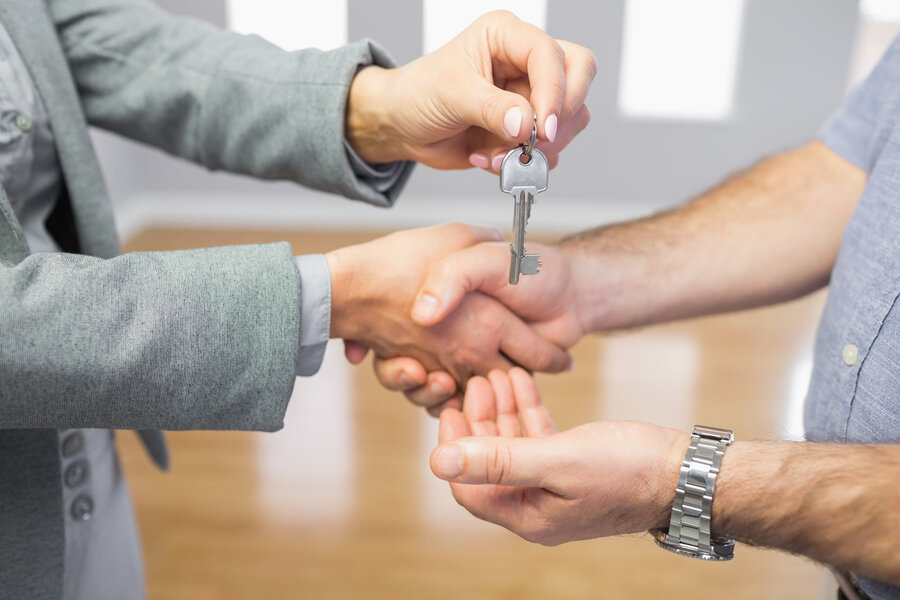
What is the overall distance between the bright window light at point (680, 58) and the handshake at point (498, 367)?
2.99 m

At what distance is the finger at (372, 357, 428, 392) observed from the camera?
109cm

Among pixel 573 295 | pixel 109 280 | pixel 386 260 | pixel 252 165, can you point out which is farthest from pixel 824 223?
pixel 109 280

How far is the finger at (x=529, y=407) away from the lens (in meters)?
0.98

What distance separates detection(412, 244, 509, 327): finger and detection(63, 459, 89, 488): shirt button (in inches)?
15.7

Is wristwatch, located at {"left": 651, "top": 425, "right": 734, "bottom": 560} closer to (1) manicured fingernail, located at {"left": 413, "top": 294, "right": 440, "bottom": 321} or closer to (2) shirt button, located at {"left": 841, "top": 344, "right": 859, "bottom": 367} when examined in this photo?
(2) shirt button, located at {"left": 841, "top": 344, "right": 859, "bottom": 367}

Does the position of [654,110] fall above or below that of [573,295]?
below

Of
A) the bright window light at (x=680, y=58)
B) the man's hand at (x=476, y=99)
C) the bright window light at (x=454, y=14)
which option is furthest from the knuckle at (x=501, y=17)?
the bright window light at (x=680, y=58)

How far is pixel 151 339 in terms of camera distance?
71 centimetres

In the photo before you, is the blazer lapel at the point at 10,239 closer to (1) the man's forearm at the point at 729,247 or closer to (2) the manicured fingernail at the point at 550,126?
(2) the manicured fingernail at the point at 550,126

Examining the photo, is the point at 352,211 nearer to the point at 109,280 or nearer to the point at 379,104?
the point at 379,104

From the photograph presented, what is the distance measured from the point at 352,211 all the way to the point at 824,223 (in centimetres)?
318

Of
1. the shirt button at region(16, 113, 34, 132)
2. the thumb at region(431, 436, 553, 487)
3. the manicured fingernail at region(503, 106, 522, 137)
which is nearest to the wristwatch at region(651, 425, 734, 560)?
the thumb at region(431, 436, 553, 487)

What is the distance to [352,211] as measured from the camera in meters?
4.04

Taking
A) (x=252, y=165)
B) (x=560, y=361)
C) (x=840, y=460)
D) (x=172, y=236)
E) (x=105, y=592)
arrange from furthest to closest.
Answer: (x=172, y=236), (x=560, y=361), (x=252, y=165), (x=105, y=592), (x=840, y=460)
